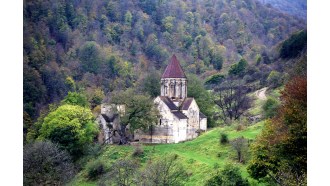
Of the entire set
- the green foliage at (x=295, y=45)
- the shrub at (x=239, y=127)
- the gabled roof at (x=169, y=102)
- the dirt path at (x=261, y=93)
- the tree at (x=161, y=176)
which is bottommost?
the tree at (x=161, y=176)

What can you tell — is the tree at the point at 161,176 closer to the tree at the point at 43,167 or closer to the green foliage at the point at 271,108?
the tree at the point at 43,167

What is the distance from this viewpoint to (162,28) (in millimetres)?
69812

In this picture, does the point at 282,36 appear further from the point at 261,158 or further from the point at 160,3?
the point at 261,158

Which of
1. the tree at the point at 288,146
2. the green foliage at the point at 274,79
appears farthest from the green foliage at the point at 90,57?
the tree at the point at 288,146

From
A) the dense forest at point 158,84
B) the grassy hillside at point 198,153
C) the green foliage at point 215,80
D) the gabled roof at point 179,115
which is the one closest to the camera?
the dense forest at point 158,84

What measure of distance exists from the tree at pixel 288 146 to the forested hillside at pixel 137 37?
32.9m

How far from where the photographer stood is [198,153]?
23.9 m

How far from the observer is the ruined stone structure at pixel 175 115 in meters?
29.2

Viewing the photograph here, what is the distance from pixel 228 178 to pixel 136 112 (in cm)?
1325

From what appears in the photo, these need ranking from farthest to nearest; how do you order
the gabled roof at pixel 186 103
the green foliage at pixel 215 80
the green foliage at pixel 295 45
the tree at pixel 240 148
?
the green foliage at pixel 215 80 → the green foliage at pixel 295 45 → the gabled roof at pixel 186 103 → the tree at pixel 240 148

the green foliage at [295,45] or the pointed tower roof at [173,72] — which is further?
the green foliage at [295,45]

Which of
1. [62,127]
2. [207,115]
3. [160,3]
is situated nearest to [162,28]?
[160,3]

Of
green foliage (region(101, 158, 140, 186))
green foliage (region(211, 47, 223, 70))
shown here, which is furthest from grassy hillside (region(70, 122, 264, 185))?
green foliage (region(211, 47, 223, 70))

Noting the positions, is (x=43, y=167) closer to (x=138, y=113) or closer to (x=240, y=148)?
(x=240, y=148)
